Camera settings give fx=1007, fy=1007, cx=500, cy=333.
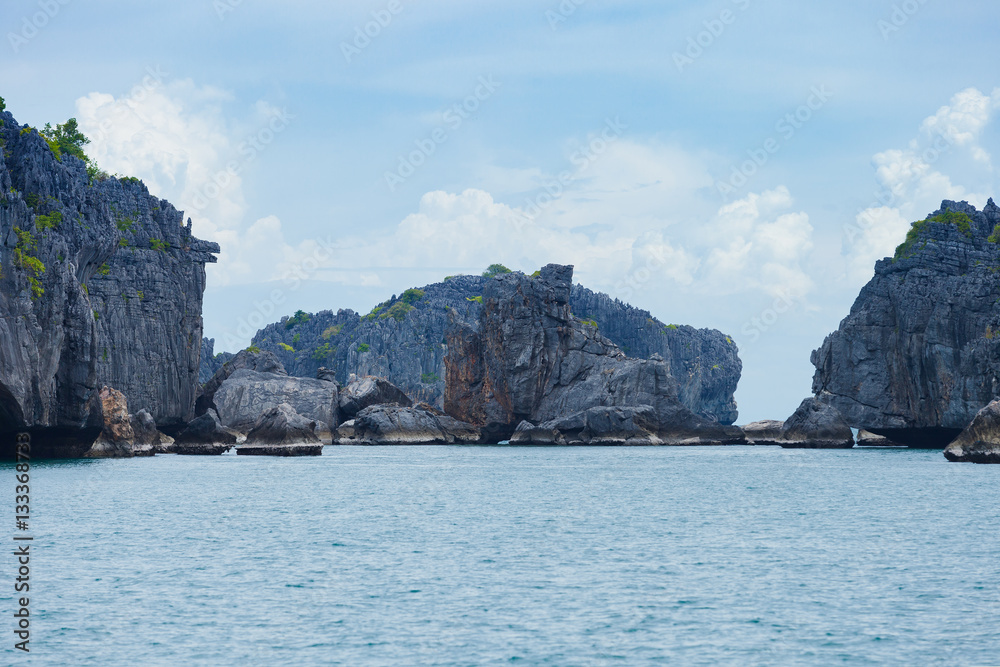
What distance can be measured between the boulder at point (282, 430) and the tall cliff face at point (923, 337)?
64.0 metres

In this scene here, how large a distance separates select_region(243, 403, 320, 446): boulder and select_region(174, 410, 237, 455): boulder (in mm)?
5425

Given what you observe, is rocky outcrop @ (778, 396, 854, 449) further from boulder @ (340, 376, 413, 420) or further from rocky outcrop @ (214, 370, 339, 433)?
rocky outcrop @ (214, 370, 339, 433)

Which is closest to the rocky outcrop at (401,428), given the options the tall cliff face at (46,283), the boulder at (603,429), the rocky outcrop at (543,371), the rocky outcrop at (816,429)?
the rocky outcrop at (543,371)

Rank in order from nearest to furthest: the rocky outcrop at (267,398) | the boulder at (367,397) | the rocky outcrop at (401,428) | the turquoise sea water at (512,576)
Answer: the turquoise sea water at (512,576), the rocky outcrop at (267,398), the rocky outcrop at (401,428), the boulder at (367,397)

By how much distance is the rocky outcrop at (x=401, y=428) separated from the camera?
130 meters

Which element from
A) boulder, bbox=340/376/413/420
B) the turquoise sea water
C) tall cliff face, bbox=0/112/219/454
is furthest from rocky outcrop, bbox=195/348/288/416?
the turquoise sea water

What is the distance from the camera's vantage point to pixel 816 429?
12069 centimetres

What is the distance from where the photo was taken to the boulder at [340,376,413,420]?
143 m

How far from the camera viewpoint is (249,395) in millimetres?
127562

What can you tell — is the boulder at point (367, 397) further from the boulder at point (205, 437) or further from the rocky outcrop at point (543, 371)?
the boulder at point (205, 437)

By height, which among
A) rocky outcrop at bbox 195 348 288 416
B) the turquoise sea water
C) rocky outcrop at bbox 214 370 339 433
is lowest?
the turquoise sea water

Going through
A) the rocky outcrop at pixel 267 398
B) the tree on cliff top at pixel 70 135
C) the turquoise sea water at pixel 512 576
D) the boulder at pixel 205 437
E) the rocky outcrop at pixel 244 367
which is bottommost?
the turquoise sea water at pixel 512 576

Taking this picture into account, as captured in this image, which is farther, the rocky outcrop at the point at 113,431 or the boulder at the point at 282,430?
the boulder at the point at 282,430

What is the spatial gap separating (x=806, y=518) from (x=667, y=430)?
87612mm
